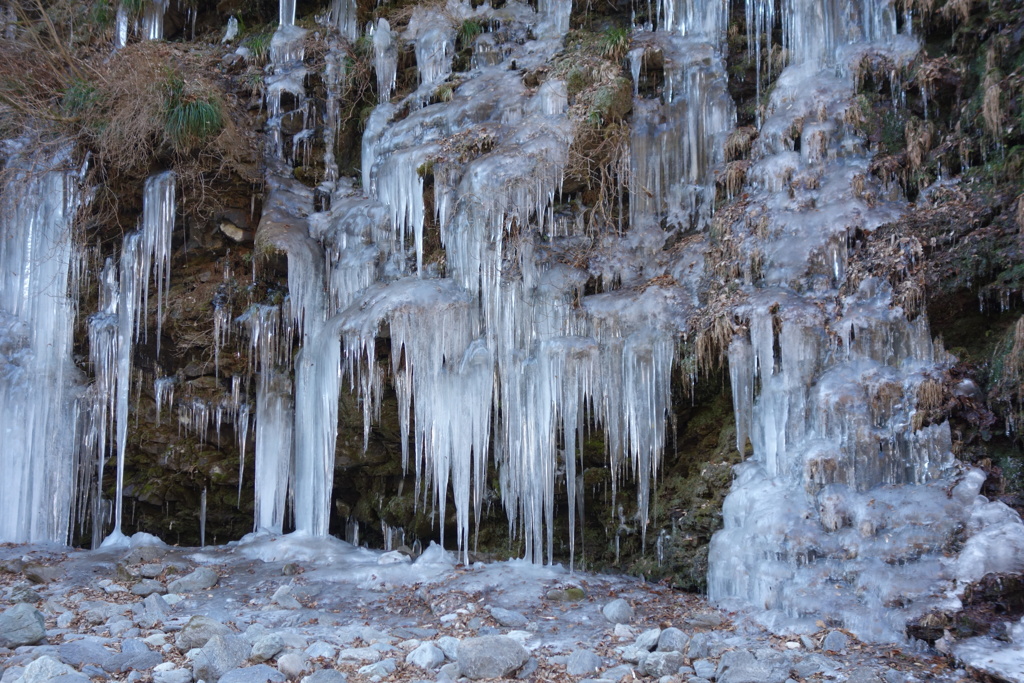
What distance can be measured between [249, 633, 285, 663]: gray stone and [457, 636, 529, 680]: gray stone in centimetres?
106

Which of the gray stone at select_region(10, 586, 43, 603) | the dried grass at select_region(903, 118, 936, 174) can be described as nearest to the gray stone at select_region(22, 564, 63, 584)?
the gray stone at select_region(10, 586, 43, 603)

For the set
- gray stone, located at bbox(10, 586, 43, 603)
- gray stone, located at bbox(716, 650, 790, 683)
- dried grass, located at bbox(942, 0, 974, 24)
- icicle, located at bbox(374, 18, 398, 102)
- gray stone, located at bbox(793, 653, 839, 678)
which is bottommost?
gray stone, located at bbox(793, 653, 839, 678)

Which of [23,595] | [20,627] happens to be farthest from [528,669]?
[23,595]

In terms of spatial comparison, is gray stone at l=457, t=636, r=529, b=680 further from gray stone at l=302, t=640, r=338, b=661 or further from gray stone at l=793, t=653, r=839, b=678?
gray stone at l=793, t=653, r=839, b=678

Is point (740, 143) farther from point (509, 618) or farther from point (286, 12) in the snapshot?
point (286, 12)

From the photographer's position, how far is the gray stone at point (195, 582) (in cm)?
644

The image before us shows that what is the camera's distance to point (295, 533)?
26.0 ft

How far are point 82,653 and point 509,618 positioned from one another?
8.59 feet

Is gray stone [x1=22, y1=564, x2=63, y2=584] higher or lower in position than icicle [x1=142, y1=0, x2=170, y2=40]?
lower

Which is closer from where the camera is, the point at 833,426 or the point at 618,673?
the point at 618,673

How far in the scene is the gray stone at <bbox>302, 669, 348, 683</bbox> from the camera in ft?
13.1

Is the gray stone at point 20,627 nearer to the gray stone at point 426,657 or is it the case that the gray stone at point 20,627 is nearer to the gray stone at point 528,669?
the gray stone at point 426,657

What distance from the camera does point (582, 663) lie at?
443cm

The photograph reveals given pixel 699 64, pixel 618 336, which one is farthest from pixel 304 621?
→ pixel 699 64
